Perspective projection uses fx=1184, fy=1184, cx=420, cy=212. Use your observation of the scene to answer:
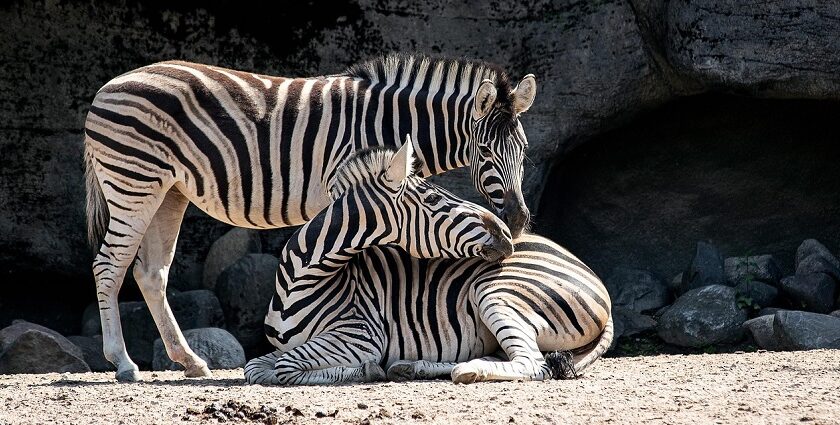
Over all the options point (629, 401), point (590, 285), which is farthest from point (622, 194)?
point (629, 401)

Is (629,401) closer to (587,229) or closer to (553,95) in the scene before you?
(553,95)

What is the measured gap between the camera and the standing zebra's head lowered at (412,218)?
7652 mm

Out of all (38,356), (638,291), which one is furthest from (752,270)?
(38,356)

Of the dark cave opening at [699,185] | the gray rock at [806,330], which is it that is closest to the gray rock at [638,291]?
the dark cave opening at [699,185]

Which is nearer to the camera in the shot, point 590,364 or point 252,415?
point 252,415

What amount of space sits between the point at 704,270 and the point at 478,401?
6.42 meters

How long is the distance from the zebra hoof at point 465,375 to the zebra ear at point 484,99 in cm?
Result: 243

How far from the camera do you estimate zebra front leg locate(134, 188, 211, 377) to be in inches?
342

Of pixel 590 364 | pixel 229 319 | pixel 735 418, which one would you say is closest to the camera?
pixel 735 418

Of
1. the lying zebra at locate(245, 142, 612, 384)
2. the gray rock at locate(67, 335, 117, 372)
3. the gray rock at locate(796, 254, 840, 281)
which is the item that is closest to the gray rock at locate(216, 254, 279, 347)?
the gray rock at locate(67, 335, 117, 372)

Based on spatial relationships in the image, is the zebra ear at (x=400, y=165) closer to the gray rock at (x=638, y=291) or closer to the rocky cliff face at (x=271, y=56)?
the rocky cliff face at (x=271, y=56)

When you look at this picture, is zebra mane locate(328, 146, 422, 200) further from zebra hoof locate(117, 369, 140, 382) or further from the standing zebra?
zebra hoof locate(117, 369, 140, 382)

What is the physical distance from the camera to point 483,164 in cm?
874

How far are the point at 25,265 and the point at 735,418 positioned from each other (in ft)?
29.3
